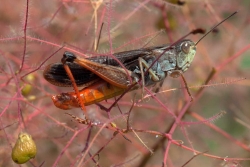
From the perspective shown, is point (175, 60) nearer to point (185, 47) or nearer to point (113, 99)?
point (185, 47)

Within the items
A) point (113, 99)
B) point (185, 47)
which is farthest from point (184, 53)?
point (113, 99)

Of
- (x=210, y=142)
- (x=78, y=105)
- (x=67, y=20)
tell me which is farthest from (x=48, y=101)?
(x=210, y=142)

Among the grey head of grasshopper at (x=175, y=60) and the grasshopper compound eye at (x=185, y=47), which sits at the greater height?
the grasshopper compound eye at (x=185, y=47)

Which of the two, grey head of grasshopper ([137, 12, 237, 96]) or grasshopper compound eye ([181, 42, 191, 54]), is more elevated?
grasshopper compound eye ([181, 42, 191, 54])

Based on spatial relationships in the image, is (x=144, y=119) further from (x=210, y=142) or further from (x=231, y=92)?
(x=231, y=92)
